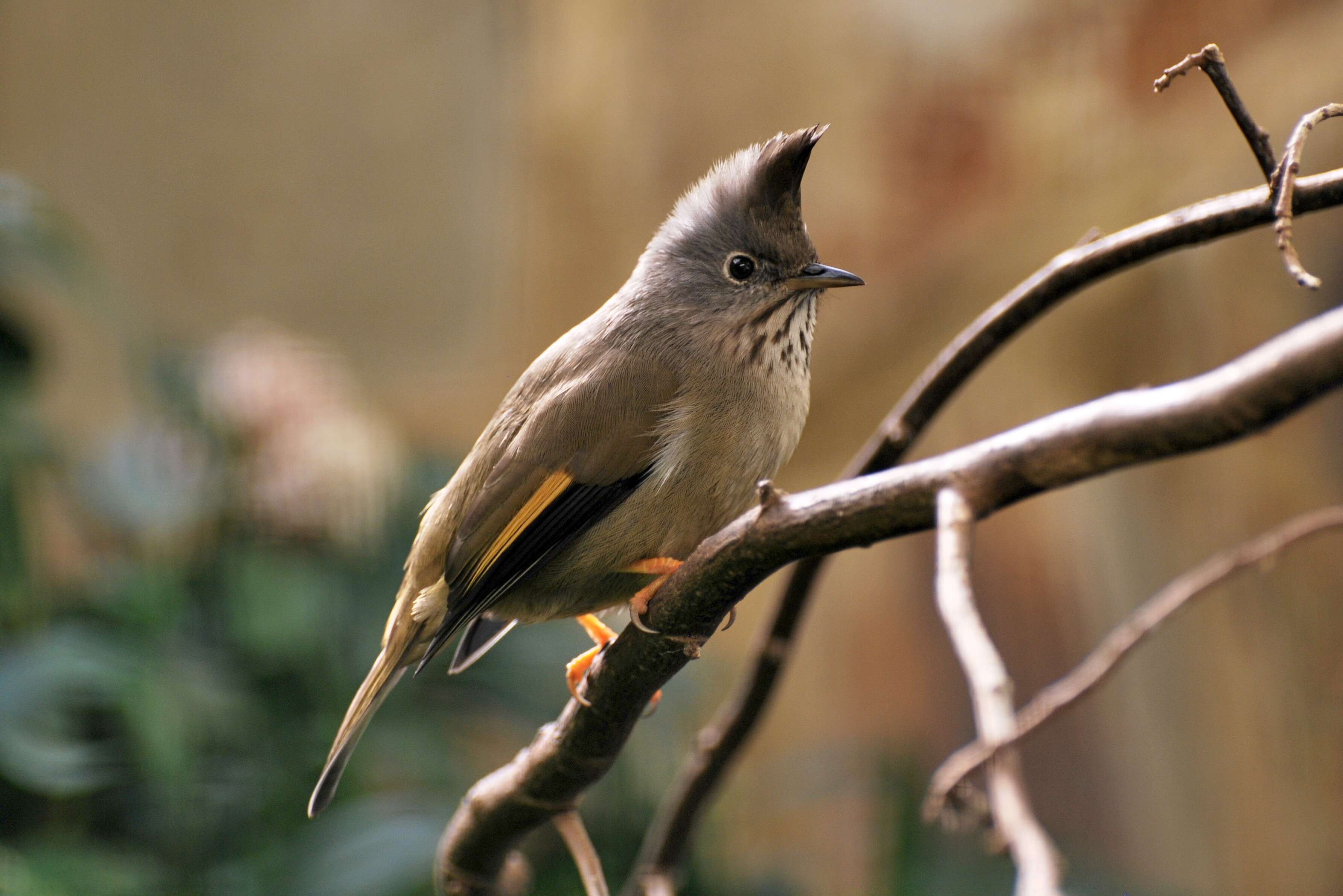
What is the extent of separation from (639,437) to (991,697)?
111cm

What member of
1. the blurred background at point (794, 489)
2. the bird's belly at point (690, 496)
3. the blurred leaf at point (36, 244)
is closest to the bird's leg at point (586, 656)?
the bird's belly at point (690, 496)

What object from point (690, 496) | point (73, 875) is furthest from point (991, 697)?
point (73, 875)

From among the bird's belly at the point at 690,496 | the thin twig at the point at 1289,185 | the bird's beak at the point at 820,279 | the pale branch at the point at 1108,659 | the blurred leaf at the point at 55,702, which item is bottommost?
the pale branch at the point at 1108,659

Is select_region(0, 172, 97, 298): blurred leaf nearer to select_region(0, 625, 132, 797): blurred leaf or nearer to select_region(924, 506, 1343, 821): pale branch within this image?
select_region(0, 625, 132, 797): blurred leaf

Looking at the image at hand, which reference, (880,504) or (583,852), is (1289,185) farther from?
(583,852)

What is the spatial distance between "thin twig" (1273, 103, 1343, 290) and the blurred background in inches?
86.3

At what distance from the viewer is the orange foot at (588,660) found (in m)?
1.50

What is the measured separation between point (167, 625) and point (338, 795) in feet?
2.25

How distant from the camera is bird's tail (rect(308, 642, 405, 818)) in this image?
1.69m

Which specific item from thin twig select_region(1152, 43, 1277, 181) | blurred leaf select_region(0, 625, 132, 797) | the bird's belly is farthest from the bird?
blurred leaf select_region(0, 625, 132, 797)

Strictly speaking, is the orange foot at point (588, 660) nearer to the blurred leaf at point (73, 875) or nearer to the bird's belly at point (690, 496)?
the bird's belly at point (690, 496)

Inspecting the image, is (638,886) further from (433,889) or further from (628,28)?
(628,28)

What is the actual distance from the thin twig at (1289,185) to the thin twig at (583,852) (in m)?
0.97

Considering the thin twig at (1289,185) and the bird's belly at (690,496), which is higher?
the bird's belly at (690,496)
